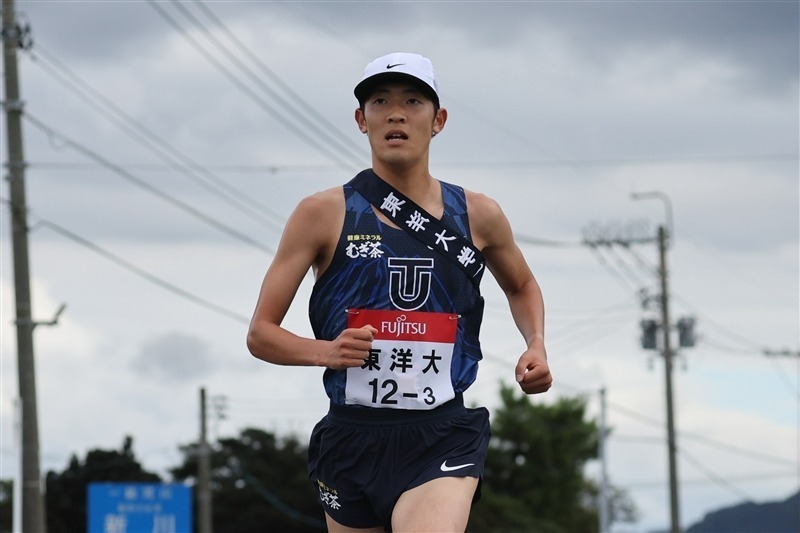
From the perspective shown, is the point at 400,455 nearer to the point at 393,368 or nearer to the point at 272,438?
the point at 393,368

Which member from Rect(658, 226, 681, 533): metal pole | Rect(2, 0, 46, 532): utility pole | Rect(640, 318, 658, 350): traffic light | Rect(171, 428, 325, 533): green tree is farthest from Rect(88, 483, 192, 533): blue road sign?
Rect(171, 428, 325, 533): green tree

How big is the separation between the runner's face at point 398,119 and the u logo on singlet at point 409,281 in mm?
396

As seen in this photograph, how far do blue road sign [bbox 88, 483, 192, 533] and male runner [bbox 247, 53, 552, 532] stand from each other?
36.0 m

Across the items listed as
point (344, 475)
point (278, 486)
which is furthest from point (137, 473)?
point (344, 475)

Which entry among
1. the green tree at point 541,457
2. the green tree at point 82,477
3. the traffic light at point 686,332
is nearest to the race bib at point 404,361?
the traffic light at point 686,332

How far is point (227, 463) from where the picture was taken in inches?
2933

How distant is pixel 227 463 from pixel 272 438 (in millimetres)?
2527

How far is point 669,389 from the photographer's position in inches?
1842

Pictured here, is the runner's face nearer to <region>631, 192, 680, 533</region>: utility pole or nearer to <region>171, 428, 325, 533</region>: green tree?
<region>631, 192, 680, 533</region>: utility pole

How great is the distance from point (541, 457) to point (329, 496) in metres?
73.1

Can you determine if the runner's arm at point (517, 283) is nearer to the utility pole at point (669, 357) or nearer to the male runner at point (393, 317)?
the male runner at point (393, 317)

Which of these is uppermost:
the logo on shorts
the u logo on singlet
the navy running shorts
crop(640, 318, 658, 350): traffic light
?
crop(640, 318, 658, 350): traffic light

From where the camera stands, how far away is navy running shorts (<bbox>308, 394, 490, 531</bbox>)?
237 inches

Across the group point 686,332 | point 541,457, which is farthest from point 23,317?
point 541,457
